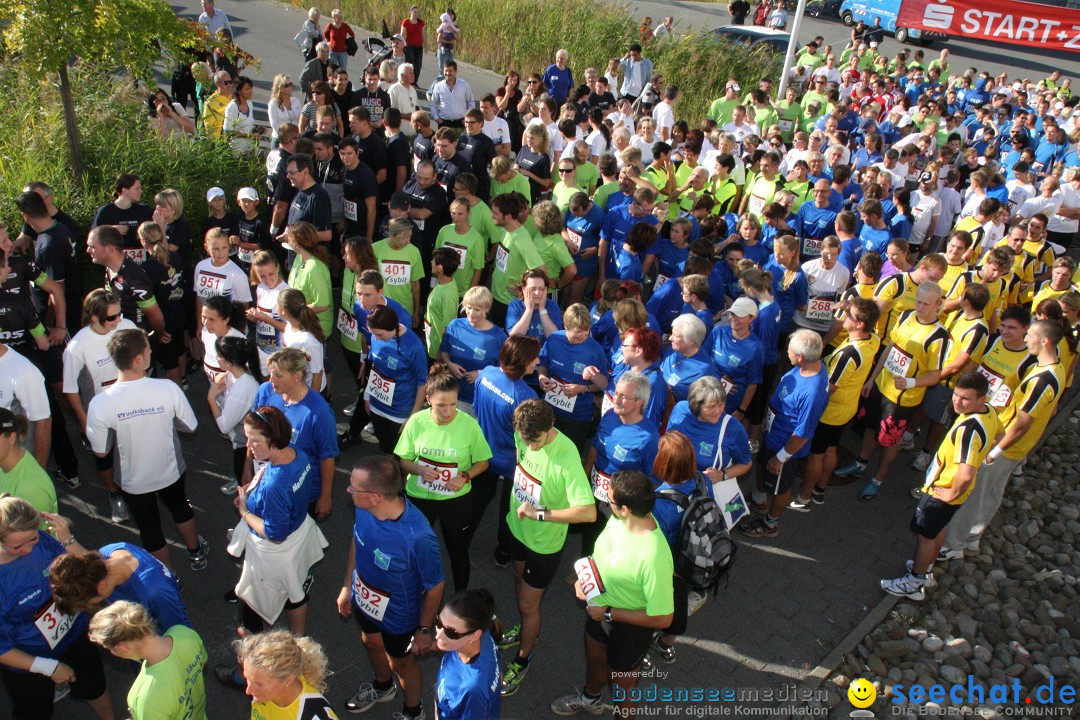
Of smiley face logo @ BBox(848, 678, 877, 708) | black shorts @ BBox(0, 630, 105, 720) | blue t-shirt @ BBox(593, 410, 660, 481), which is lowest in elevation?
smiley face logo @ BBox(848, 678, 877, 708)

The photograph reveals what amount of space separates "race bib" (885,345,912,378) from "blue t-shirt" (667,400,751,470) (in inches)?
88.7

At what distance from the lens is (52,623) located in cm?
385

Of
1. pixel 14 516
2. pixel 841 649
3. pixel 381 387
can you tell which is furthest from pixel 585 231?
pixel 14 516

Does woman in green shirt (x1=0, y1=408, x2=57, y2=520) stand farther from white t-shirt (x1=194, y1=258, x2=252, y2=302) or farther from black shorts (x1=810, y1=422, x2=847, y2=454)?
black shorts (x1=810, y1=422, x2=847, y2=454)

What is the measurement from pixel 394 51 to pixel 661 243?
32.8 ft

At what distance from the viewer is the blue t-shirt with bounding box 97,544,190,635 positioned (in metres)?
3.68

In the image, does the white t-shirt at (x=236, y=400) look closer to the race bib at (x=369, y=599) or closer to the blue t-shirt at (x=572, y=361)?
the race bib at (x=369, y=599)

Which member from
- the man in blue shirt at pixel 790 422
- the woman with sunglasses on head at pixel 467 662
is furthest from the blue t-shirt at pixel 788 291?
the woman with sunglasses on head at pixel 467 662

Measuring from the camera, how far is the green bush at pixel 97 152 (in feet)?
27.2

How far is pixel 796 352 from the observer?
5.66 metres

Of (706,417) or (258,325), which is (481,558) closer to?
(706,417)

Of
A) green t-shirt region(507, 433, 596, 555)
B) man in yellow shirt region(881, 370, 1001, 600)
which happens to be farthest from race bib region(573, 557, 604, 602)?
man in yellow shirt region(881, 370, 1001, 600)

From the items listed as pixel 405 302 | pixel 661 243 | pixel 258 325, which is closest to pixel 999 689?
pixel 661 243

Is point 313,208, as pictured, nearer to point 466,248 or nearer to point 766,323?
point 466,248
